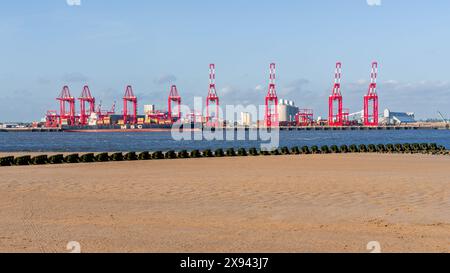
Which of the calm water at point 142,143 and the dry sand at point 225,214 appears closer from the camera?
the dry sand at point 225,214

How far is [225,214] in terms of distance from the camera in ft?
37.7

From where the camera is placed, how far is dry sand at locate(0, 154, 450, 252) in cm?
854

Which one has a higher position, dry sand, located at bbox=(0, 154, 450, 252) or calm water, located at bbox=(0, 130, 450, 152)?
dry sand, located at bbox=(0, 154, 450, 252)

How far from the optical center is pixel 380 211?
11883 mm

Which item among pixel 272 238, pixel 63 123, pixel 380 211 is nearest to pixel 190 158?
pixel 380 211

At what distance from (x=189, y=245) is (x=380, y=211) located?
208 inches

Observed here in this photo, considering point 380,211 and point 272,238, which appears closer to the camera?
point 272,238

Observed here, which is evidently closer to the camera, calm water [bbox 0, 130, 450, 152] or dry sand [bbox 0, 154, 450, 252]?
dry sand [bbox 0, 154, 450, 252]

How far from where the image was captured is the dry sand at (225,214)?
854 cm

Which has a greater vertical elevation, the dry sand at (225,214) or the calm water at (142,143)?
the dry sand at (225,214)

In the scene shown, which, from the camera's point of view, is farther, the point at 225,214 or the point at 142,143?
the point at 142,143

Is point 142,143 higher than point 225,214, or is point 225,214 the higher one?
point 225,214
